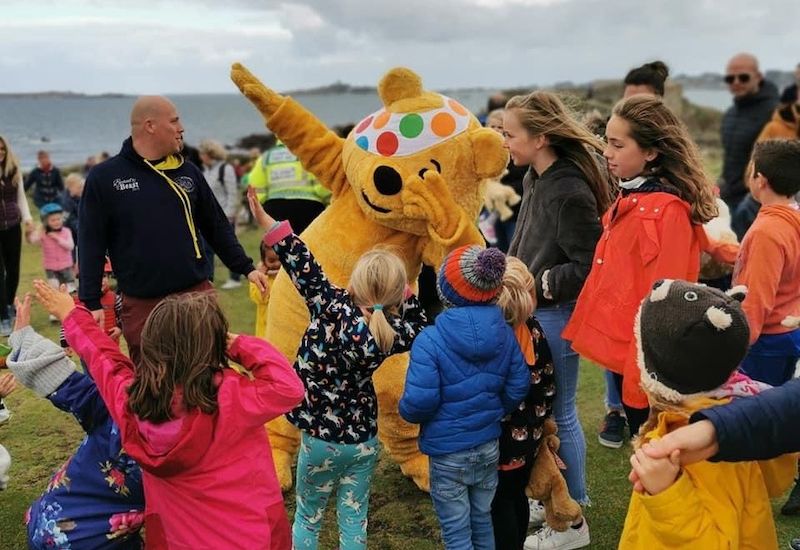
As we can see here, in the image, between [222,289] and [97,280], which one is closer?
[97,280]

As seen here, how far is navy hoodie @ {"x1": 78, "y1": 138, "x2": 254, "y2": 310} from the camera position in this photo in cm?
344

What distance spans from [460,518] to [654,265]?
1259 millimetres

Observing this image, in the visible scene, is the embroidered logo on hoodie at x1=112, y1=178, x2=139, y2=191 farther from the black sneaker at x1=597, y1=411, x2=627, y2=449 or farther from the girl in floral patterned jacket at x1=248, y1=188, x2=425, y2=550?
the black sneaker at x1=597, y1=411, x2=627, y2=449

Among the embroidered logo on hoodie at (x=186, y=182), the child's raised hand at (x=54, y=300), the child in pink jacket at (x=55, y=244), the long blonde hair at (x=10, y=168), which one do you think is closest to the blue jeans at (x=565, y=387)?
the embroidered logo on hoodie at (x=186, y=182)

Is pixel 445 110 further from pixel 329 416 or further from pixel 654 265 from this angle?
pixel 329 416

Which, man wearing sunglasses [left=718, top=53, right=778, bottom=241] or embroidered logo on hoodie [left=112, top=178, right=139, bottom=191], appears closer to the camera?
embroidered logo on hoodie [left=112, top=178, right=139, bottom=191]

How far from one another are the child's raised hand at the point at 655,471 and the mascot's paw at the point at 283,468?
2475 millimetres

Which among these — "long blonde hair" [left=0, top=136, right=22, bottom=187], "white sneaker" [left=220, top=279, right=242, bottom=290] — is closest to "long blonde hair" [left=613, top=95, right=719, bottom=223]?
"long blonde hair" [left=0, top=136, right=22, bottom=187]

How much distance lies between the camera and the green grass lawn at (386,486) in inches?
135

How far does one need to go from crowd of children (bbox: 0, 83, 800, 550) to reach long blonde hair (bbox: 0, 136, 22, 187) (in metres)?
4.38

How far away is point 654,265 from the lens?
285 cm

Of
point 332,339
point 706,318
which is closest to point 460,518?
point 332,339

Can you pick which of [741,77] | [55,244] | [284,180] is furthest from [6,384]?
[741,77]

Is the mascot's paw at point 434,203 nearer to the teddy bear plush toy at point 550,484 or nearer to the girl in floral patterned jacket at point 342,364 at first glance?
the girl in floral patterned jacket at point 342,364
